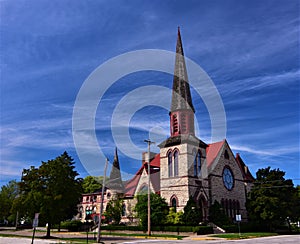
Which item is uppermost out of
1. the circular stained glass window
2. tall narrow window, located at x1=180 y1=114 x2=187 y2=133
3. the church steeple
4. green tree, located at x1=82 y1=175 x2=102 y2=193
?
the church steeple

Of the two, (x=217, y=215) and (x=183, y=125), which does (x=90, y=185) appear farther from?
(x=217, y=215)

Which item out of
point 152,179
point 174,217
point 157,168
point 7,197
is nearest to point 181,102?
point 157,168

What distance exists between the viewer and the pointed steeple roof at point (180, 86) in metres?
49.4

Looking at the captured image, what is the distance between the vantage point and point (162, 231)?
41.2 metres

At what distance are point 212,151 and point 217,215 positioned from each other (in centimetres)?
1182

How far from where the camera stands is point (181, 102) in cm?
4938

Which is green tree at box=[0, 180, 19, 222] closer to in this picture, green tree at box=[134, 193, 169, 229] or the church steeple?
green tree at box=[134, 193, 169, 229]

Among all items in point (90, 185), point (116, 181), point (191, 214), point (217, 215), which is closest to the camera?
point (191, 214)

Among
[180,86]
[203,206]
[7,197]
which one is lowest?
[203,206]

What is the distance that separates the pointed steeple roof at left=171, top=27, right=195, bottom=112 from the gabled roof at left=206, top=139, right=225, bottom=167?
8824mm

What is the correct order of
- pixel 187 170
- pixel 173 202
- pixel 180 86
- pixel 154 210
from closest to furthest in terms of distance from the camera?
pixel 154 210 → pixel 187 170 → pixel 173 202 → pixel 180 86

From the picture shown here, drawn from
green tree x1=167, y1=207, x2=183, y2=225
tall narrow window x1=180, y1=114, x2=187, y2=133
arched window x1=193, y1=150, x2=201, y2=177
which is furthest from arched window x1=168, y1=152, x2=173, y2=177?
green tree x1=167, y1=207, x2=183, y2=225

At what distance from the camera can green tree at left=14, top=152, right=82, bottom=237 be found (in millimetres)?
35656

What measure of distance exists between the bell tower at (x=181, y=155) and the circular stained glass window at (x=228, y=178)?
552 centimetres
